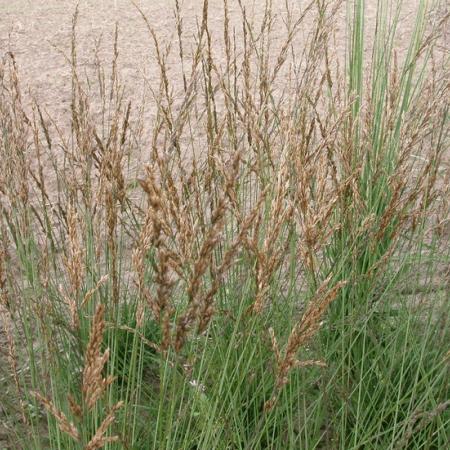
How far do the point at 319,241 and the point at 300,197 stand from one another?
10cm

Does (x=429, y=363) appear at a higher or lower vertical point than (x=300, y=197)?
lower

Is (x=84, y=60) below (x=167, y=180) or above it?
below

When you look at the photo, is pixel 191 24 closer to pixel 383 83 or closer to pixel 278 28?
pixel 278 28

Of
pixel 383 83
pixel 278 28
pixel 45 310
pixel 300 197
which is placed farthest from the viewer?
pixel 278 28

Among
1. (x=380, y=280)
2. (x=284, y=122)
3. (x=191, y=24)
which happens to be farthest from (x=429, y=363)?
(x=191, y=24)

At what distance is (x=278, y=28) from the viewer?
575 cm

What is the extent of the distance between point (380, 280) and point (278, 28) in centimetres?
358

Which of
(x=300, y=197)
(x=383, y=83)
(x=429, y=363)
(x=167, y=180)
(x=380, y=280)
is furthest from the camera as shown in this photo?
(x=383, y=83)

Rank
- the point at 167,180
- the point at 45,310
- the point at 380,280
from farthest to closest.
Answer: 1. the point at 380,280
2. the point at 45,310
3. the point at 167,180

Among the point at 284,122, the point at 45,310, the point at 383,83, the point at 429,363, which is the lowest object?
the point at 429,363

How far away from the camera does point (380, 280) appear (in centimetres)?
250

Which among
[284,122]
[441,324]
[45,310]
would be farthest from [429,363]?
[45,310]

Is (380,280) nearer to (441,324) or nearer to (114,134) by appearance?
(441,324)

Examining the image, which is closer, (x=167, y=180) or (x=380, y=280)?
(x=167, y=180)
